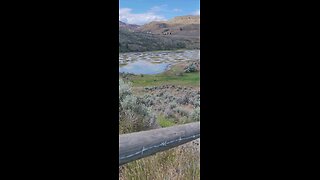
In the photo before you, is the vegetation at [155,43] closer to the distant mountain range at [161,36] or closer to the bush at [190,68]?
the distant mountain range at [161,36]

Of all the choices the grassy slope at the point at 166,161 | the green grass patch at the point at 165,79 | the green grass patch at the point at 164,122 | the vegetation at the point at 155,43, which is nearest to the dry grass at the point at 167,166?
the grassy slope at the point at 166,161

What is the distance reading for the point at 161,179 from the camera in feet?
6.84

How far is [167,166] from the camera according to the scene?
6.89 ft

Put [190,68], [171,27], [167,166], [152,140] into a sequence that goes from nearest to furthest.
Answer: [152,140] < [190,68] < [171,27] < [167,166]

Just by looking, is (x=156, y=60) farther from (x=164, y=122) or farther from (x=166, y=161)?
(x=166, y=161)

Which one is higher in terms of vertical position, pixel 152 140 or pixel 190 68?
pixel 190 68

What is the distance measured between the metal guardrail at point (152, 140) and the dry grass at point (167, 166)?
10 centimetres

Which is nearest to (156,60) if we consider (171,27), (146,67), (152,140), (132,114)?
(146,67)

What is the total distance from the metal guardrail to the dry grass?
99 millimetres

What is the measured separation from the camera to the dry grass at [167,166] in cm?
197

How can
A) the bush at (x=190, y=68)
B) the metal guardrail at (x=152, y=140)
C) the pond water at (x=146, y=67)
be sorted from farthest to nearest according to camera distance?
the pond water at (x=146, y=67), the bush at (x=190, y=68), the metal guardrail at (x=152, y=140)

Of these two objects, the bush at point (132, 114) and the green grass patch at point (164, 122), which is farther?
the green grass patch at point (164, 122)

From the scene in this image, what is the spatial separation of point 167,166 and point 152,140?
422 mm
